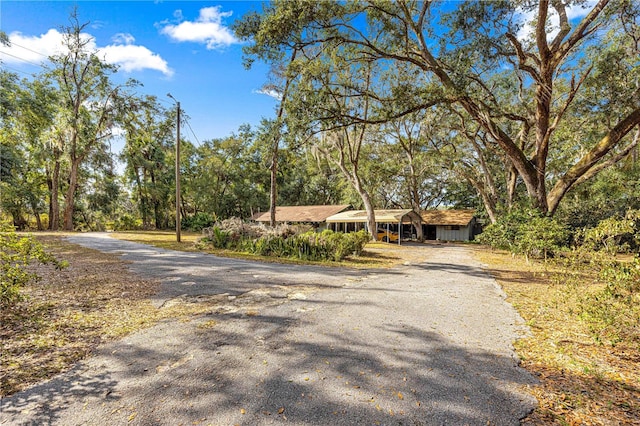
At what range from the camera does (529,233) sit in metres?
11.2

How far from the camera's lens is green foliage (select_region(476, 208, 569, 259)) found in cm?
1064

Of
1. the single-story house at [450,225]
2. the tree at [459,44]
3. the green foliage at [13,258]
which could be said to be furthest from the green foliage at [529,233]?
the single-story house at [450,225]

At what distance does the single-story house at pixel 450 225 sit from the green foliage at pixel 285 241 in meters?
18.9

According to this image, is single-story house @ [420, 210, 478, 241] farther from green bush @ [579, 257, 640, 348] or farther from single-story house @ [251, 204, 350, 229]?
green bush @ [579, 257, 640, 348]

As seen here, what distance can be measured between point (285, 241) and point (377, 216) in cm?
1404

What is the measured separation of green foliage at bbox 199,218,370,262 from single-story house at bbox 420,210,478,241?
18.9 m

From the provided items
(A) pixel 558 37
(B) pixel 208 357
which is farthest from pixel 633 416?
(A) pixel 558 37

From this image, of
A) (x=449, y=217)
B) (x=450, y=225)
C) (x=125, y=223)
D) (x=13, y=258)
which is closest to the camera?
(x=13, y=258)

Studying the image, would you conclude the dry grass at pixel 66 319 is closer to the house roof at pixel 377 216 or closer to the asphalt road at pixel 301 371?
the asphalt road at pixel 301 371

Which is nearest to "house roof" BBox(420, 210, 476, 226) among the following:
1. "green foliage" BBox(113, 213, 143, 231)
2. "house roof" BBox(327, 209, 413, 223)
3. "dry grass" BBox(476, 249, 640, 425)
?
"house roof" BBox(327, 209, 413, 223)

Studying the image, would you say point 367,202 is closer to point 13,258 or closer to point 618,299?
point 618,299

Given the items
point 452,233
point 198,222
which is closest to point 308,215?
point 198,222

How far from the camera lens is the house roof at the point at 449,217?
29.0 m

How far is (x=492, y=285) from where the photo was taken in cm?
780
